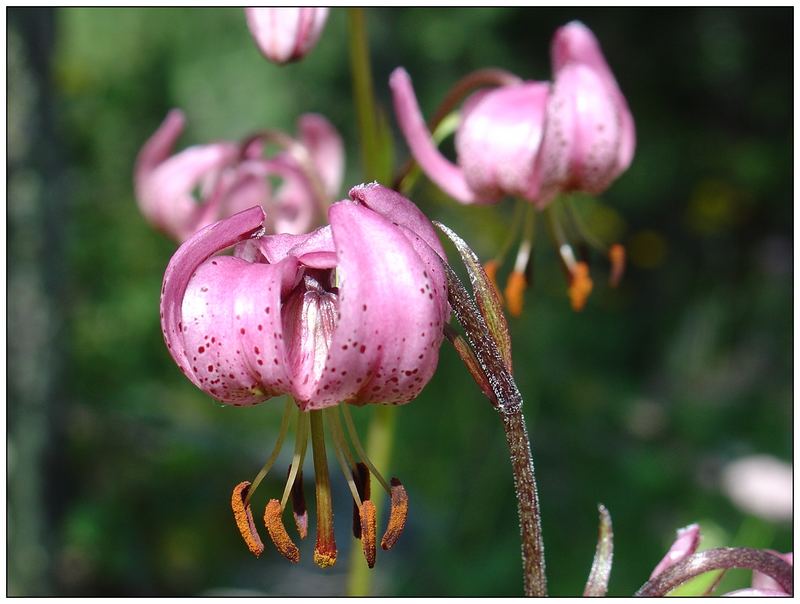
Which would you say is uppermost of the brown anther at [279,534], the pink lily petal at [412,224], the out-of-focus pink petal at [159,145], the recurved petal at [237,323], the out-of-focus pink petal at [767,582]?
the out-of-focus pink petal at [159,145]

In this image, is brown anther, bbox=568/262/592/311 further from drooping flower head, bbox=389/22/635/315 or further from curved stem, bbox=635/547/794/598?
curved stem, bbox=635/547/794/598

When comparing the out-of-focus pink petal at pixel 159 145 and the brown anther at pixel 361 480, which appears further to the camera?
the out-of-focus pink petal at pixel 159 145

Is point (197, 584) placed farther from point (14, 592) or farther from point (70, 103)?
point (70, 103)

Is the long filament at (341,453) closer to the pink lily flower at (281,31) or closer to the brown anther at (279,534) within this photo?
the brown anther at (279,534)

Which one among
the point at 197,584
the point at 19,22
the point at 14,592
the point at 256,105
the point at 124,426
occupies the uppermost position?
the point at 256,105

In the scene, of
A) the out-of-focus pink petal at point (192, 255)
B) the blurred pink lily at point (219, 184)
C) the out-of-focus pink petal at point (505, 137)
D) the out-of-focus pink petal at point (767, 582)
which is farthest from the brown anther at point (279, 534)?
the blurred pink lily at point (219, 184)

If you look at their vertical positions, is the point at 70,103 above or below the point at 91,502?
above

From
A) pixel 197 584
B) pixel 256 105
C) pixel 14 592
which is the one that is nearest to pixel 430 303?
pixel 14 592
